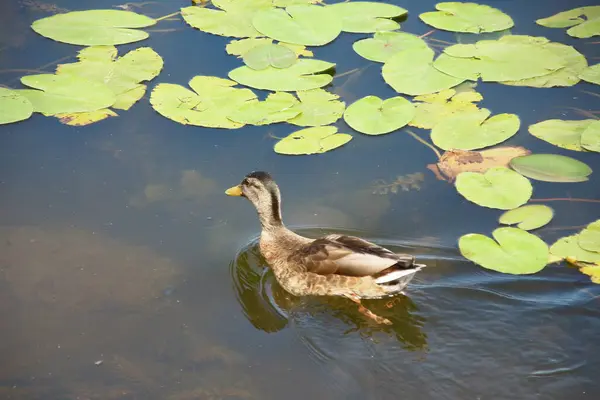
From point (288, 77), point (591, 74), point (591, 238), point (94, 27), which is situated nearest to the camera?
point (591, 238)

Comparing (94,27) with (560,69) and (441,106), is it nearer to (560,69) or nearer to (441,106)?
(441,106)

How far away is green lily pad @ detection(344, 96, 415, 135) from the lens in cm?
756

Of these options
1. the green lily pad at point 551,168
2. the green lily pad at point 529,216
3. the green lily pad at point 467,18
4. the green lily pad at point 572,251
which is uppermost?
the green lily pad at point 467,18

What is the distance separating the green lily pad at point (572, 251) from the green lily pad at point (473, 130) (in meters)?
1.31

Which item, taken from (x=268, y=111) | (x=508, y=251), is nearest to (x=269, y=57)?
(x=268, y=111)

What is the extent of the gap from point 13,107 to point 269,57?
2.57 metres

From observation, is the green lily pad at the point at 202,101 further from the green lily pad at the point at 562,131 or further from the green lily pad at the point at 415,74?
the green lily pad at the point at 562,131

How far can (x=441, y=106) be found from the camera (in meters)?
7.85

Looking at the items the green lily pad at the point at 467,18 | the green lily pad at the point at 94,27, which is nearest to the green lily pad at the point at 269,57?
the green lily pad at the point at 94,27

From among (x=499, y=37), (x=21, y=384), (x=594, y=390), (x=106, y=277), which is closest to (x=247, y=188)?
(x=106, y=277)

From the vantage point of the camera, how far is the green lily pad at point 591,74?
27.0 ft

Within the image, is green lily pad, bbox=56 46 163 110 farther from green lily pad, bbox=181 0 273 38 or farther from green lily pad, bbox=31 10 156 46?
green lily pad, bbox=181 0 273 38

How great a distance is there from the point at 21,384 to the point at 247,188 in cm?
227

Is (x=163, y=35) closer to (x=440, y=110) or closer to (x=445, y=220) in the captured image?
(x=440, y=110)
